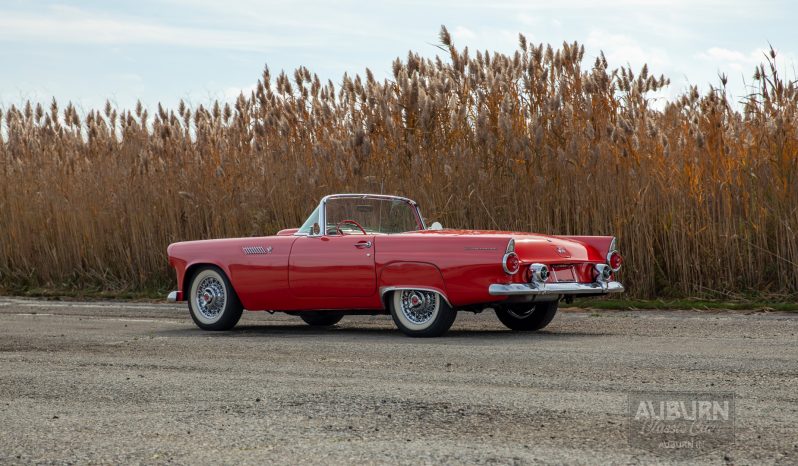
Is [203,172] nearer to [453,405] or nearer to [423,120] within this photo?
[423,120]

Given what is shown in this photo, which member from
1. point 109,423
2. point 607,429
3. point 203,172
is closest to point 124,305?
point 203,172

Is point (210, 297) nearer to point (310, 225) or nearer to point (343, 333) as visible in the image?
point (310, 225)

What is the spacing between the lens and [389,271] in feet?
28.8

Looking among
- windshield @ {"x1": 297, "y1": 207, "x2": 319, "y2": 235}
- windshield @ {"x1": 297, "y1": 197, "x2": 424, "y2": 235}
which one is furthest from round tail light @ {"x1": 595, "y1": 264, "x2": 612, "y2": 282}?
windshield @ {"x1": 297, "y1": 207, "x2": 319, "y2": 235}

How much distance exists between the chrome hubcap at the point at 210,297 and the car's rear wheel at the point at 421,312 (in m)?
1.83

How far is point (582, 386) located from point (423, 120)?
25.2ft

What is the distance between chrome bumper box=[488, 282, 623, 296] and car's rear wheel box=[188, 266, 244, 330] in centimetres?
267

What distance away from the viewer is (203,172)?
1492 centimetres

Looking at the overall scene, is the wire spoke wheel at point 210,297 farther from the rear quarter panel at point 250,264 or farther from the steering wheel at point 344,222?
the steering wheel at point 344,222

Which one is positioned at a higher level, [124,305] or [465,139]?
[465,139]

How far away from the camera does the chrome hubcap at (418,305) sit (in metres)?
8.72

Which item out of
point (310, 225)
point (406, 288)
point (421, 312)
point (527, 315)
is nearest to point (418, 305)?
point (421, 312)

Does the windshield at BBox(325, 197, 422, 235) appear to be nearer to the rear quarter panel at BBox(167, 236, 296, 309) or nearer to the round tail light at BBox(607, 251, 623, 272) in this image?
the rear quarter panel at BBox(167, 236, 296, 309)

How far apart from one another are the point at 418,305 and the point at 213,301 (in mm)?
2169
